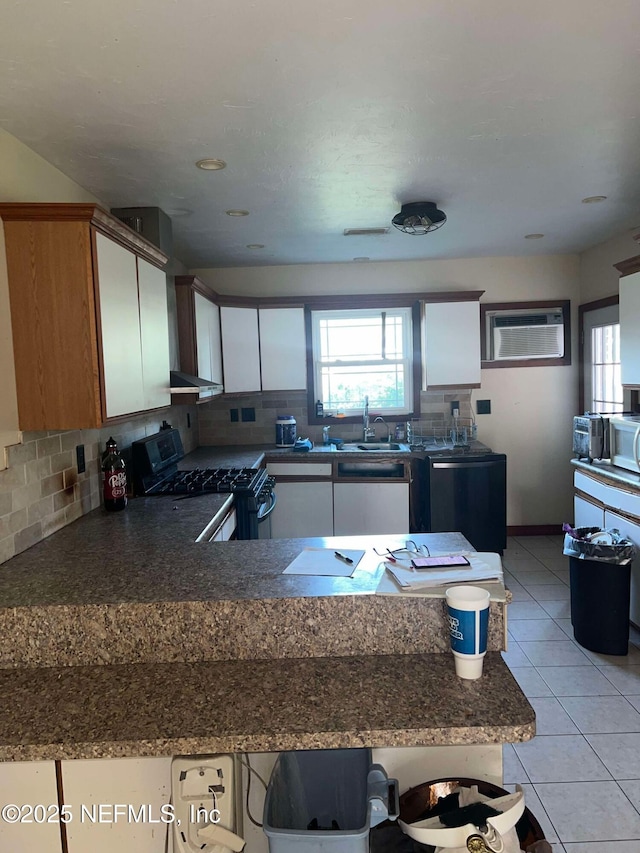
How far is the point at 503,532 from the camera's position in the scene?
4508 mm

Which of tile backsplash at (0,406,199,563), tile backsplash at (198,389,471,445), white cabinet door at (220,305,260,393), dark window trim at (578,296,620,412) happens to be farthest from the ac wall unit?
tile backsplash at (0,406,199,563)

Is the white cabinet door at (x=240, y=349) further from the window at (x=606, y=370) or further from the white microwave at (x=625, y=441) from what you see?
the window at (x=606, y=370)

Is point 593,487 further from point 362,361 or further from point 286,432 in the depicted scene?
point 286,432

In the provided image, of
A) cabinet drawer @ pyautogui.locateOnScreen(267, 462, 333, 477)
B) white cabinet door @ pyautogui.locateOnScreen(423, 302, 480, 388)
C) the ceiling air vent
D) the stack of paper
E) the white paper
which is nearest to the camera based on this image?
the stack of paper

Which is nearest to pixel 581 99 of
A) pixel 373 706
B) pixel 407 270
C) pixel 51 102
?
pixel 51 102

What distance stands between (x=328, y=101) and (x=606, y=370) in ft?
11.5

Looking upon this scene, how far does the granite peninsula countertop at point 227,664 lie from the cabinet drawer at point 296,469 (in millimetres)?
2578

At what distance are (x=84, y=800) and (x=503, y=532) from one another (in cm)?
374


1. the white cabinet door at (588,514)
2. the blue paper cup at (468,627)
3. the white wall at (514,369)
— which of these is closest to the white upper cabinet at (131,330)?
the blue paper cup at (468,627)

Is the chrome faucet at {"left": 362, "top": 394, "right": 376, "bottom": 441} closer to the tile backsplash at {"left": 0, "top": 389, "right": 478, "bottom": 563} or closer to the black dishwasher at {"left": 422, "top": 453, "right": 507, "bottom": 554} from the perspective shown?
the tile backsplash at {"left": 0, "top": 389, "right": 478, "bottom": 563}

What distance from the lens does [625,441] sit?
3.38m

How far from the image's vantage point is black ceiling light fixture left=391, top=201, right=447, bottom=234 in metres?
3.25

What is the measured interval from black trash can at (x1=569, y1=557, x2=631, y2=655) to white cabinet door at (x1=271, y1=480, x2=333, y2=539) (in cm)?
192

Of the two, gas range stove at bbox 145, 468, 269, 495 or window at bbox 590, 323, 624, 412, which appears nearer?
gas range stove at bbox 145, 468, 269, 495
